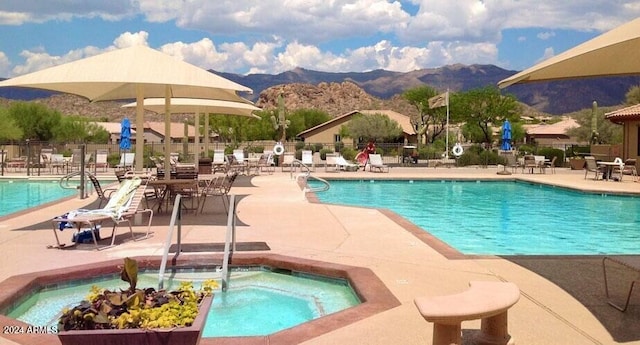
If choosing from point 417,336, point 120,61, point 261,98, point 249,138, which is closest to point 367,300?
point 417,336

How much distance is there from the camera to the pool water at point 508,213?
1007 cm

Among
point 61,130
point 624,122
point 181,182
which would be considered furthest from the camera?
point 61,130

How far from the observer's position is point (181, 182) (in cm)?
1059

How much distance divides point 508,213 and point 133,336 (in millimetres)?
12031

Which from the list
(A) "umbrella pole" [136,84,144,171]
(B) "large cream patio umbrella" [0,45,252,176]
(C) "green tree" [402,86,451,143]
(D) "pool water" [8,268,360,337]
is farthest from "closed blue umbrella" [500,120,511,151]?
(C) "green tree" [402,86,451,143]

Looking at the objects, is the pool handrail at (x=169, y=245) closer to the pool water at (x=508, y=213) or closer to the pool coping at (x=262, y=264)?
the pool coping at (x=262, y=264)

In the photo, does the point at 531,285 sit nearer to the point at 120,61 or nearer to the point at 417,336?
the point at 417,336

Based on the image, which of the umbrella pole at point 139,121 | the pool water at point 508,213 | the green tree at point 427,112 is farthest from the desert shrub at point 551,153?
the green tree at point 427,112

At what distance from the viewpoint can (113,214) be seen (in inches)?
323

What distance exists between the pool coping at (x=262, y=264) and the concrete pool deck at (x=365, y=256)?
117 millimetres

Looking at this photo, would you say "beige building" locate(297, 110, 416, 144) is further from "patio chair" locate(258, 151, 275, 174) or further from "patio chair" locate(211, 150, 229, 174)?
"patio chair" locate(211, 150, 229, 174)

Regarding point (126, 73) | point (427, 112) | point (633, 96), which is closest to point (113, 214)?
point (126, 73)

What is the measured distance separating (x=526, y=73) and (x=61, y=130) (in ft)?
180

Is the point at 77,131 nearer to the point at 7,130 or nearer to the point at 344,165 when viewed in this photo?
the point at 7,130
